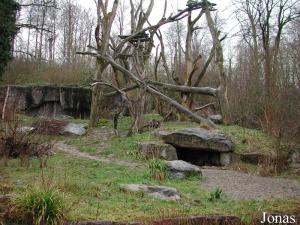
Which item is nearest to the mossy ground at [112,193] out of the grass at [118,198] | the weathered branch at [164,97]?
the grass at [118,198]

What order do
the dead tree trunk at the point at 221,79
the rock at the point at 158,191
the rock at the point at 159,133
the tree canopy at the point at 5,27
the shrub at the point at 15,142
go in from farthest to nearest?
the tree canopy at the point at 5,27
the dead tree trunk at the point at 221,79
the rock at the point at 159,133
the shrub at the point at 15,142
the rock at the point at 158,191

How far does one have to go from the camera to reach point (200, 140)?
14.8 meters

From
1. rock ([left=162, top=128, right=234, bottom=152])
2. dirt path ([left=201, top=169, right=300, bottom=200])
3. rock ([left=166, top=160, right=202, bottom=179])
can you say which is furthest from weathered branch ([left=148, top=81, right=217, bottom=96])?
rock ([left=166, top=160, right=202, bottom=179])

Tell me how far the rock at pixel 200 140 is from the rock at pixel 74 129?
5163 millimetres

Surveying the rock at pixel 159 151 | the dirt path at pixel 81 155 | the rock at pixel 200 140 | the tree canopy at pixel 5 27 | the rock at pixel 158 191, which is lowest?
the rock at pixel 158 191

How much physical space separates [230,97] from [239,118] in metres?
1.38

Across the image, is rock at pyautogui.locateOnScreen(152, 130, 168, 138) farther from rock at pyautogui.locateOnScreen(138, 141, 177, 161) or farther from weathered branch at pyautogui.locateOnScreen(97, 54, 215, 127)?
weathered branch at pyautogui.locateOnScreen(97, 54, 215, 127)

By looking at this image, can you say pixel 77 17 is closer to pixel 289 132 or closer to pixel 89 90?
pixel 89 90

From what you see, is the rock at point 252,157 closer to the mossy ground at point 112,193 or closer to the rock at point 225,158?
the rock at point 225,158

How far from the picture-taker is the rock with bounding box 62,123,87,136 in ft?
62.6

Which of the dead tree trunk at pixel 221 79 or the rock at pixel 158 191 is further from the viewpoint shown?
the dead tree trunk at pixel 221 79

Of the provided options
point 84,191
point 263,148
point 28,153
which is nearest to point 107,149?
point 28,153

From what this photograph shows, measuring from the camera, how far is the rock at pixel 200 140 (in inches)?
579

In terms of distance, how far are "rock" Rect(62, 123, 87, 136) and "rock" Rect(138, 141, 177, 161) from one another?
16.7ft
